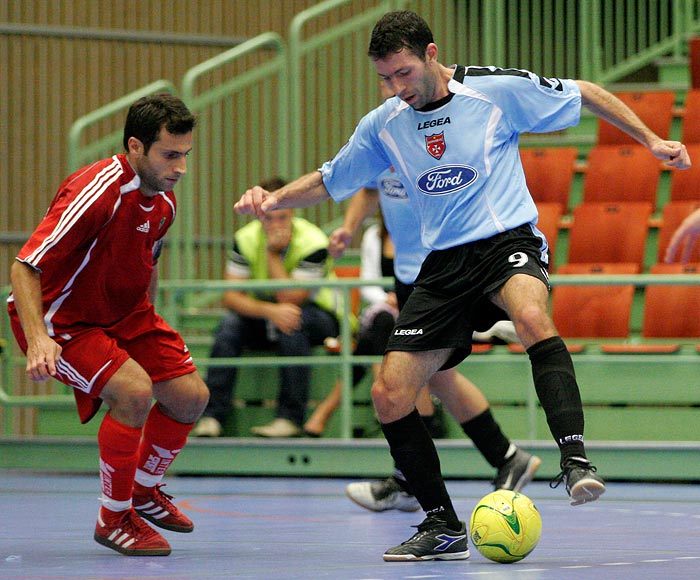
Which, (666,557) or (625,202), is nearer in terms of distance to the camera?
(666,557)

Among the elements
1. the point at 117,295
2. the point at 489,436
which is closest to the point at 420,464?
the point at 117,295

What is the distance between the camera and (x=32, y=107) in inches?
492

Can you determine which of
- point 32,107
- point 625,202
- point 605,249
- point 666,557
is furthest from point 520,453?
point 32,107

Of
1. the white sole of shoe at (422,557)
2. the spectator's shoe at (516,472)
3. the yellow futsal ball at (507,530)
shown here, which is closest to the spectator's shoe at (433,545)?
the white sole of shoe at (422,557)

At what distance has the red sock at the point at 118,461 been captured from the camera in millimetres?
4754

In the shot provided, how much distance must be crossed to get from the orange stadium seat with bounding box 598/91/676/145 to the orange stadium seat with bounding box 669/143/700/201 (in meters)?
0.52

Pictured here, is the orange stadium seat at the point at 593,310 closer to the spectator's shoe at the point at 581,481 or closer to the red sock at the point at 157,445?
the red sock at the point at 157,445

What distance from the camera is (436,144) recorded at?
458 cm

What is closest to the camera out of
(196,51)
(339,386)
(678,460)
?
(678,460)

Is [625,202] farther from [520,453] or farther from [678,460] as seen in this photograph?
[520,453]

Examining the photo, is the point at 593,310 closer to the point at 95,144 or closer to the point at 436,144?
the point at 95,144

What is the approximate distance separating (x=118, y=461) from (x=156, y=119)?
119 centimetres

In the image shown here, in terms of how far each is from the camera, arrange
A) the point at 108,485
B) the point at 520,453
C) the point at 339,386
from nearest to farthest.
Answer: the point at 108,485 → the point at 520,453 → the point at 339,386

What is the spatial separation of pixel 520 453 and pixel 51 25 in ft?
26.1
